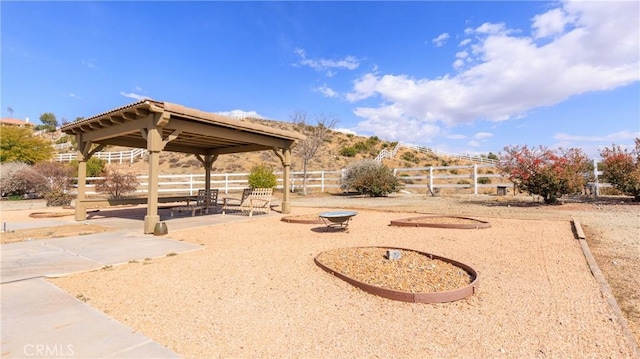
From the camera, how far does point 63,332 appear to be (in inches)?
106

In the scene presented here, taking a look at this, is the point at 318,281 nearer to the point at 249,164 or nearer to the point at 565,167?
the point at 565,167

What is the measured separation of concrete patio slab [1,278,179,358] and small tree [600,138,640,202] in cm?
1554

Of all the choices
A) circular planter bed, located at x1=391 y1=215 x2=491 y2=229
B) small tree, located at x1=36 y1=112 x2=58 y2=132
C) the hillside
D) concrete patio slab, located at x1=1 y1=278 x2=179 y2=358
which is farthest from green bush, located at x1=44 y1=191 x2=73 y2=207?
small tree, located at x1=36 y1=112 x2=58 y2=132

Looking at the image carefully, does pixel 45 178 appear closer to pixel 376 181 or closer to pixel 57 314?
pixel 376 181

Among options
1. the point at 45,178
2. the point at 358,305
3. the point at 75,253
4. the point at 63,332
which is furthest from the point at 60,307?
the point at 45,178

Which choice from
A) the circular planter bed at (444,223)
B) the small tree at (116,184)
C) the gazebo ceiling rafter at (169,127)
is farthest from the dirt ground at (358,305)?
the small tree at (116,184)

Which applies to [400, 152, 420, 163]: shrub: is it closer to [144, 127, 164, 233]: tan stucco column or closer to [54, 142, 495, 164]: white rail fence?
[54, 142, 495, 164]: white rail fence

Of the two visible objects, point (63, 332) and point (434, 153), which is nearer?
point (63, 332)

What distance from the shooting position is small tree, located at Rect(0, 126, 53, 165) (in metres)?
23.1

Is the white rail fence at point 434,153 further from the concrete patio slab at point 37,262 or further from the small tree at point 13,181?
the concrete patio slab at point 37,262

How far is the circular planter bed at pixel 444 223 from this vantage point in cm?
794

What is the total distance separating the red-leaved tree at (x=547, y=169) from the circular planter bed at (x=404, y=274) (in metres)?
9.17

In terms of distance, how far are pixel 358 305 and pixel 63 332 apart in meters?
2.60

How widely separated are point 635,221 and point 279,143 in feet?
34.1
